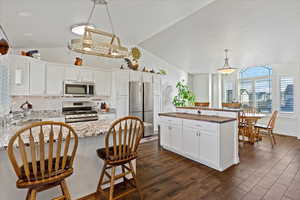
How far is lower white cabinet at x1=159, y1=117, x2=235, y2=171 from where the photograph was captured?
270 cm

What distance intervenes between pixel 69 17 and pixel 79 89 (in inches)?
77.5

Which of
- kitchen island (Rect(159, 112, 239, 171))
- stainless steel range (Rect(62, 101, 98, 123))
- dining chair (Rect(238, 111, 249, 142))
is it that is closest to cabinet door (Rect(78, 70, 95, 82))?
stainless steel range (Rect(62, 101, 98, 123))

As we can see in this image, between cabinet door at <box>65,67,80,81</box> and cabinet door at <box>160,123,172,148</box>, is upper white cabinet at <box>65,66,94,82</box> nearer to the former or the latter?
cabinet door at <box>65,67,80,81</box>

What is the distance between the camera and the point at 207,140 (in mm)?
2846

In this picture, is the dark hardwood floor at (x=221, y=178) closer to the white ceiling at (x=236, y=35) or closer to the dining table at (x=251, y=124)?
the dining table at (x=251, y=124)

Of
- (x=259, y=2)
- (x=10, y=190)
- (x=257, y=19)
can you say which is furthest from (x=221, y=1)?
(x=10, y=190)

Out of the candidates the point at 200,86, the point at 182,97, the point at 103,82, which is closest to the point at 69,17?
the point at 103,82

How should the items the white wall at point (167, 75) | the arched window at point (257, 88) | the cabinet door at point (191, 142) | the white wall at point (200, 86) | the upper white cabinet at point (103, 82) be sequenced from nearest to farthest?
the cabinet door at point (191, 142) → the upper white cabinet at point (103, 82) → the arched window at point (257, 88) → the white wall at point (167, 75) → the white wall at point (200, 86)

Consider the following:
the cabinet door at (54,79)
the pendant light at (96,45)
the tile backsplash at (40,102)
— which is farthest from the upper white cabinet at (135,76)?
the pendant light at (96,45)

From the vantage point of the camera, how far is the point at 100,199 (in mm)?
1962

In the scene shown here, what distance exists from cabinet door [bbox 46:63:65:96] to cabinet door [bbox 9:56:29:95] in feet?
1.30

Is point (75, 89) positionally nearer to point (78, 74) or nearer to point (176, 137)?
point (78, 74)

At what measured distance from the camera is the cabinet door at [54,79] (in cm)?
367

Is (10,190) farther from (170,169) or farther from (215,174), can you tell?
(215,174)
